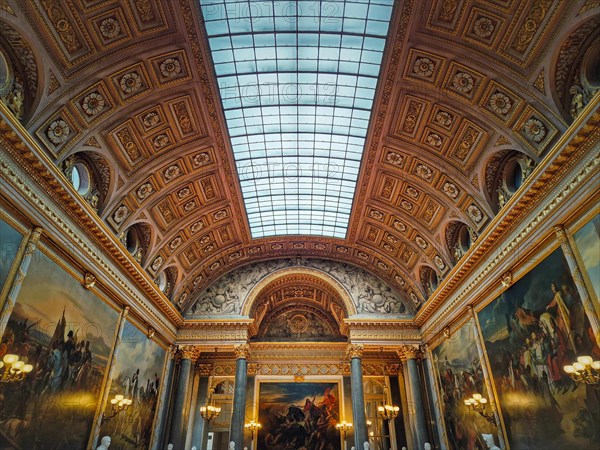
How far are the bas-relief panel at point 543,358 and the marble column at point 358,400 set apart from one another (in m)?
8.09

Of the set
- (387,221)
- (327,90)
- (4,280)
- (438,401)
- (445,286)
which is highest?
(327,90)

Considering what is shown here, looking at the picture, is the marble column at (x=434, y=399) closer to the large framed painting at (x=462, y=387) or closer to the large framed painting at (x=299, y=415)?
the large framed painting at (x=462, y=387)

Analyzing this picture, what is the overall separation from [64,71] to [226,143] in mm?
6304

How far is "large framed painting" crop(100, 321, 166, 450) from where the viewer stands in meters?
14.4

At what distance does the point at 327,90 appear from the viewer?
48.1 ft

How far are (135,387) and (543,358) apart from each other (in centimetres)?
1502

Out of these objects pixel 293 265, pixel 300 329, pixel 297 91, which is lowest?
pixel 300 329

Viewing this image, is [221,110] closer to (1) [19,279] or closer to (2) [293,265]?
(1) [19,279]

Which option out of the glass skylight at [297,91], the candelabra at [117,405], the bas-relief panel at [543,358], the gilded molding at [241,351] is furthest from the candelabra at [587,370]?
the gilded molding at [241,351]

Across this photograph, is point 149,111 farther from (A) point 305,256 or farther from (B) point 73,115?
(A) point 305,256

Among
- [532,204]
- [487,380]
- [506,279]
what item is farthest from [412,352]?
[532,204]

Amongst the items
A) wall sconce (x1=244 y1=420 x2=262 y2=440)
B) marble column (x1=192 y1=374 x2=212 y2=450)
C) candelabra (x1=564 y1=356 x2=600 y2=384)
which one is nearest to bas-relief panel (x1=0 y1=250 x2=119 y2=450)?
marble column (x1=192 y1=374 x2=212 y2=450)

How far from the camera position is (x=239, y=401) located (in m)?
19.4

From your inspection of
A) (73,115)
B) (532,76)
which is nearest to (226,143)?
(73,115)
